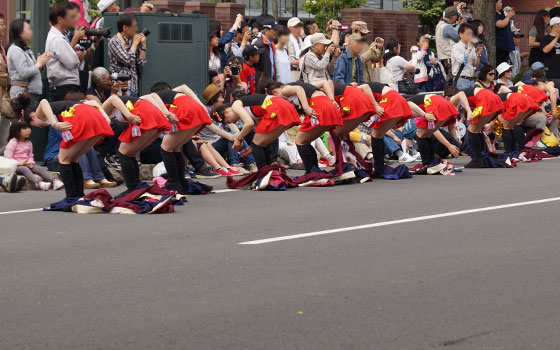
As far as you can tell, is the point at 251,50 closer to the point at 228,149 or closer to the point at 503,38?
the point at 228,149

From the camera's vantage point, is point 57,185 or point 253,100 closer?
point 57,185

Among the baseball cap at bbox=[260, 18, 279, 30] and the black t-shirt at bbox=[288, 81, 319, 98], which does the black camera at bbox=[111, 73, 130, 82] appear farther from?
the baseball cap at bbox=[260, 18, 279, 30]

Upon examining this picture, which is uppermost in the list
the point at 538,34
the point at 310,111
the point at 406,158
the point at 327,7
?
the point at 327,7

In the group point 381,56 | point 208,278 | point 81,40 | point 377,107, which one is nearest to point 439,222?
point 208,278

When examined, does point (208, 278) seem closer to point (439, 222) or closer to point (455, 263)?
point (455, 263)

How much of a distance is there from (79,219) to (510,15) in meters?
15.8

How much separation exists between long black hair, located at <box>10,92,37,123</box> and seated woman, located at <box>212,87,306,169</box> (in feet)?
8.43

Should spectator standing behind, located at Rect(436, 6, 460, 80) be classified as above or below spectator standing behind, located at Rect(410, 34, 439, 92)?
above

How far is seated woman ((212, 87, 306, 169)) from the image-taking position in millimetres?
14594

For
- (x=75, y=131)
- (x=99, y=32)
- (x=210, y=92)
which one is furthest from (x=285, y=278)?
(x=210, y=92)

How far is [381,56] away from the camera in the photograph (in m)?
20.8

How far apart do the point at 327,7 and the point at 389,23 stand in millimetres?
12384

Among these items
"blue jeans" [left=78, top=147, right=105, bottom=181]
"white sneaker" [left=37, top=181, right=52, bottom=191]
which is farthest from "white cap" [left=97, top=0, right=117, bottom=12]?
"white sneaker" [left=37, top=181, right=52, bottom=191]

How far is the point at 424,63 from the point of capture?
2245 centimetres
